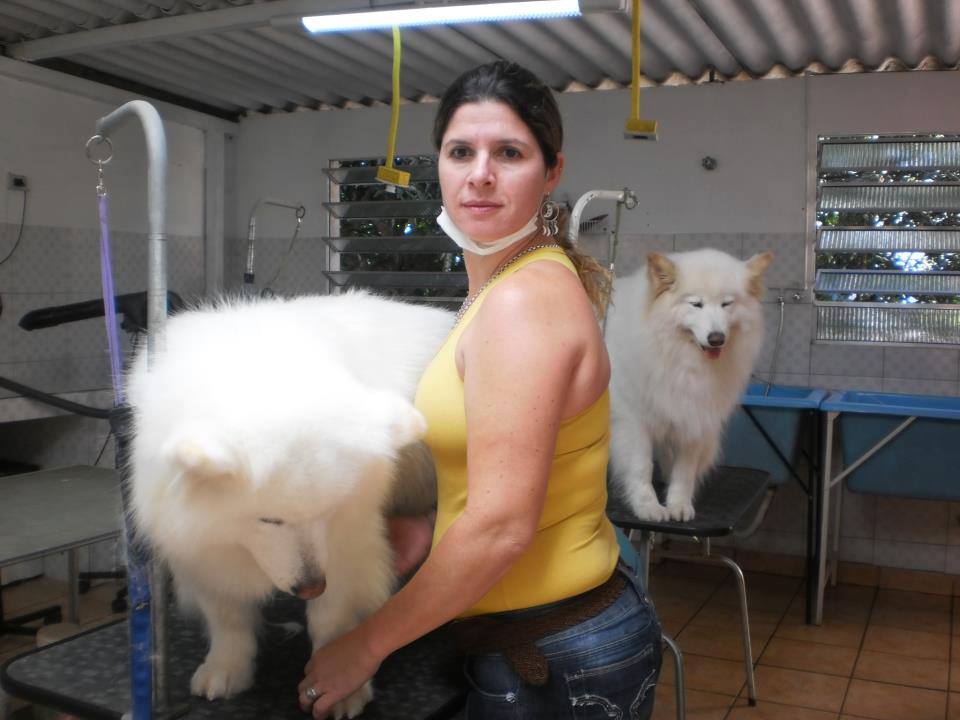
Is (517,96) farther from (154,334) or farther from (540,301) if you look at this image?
(154,334)

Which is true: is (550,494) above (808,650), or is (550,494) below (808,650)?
above

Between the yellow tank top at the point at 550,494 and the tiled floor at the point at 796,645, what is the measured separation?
240 centimetres

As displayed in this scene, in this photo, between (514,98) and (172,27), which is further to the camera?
(172,27)

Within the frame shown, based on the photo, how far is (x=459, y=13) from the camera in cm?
315

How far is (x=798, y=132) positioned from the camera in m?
4.88

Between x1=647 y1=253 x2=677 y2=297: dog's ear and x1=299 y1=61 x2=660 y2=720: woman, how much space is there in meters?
2.02

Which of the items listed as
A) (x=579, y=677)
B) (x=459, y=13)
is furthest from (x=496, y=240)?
(x=459, y=13)

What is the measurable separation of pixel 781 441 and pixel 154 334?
3.82 meters

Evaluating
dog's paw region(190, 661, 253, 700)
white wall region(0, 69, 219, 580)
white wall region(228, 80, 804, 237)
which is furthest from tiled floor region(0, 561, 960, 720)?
dog's paw region(190, 661, 253, 700)

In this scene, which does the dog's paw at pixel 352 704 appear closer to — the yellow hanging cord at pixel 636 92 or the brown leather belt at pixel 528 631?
the brown leather belt at pixel 528 631

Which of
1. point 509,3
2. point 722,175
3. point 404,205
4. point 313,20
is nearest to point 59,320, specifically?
point 313,20

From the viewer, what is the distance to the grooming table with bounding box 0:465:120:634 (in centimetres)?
254

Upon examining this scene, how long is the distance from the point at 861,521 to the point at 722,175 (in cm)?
214

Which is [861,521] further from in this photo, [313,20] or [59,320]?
[59,320]
